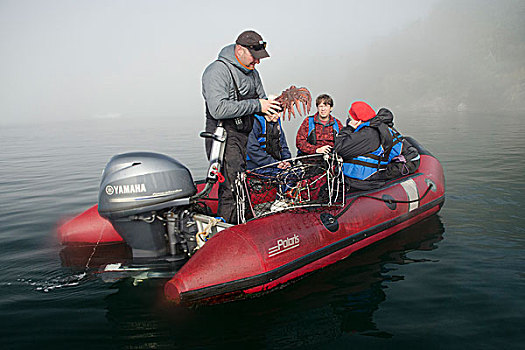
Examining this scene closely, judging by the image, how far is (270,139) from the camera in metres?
5.45

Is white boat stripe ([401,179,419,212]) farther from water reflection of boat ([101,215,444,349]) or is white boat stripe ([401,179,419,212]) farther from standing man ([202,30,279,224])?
standing man ([202,30,279,224])

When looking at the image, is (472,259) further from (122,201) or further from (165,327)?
(122,201)

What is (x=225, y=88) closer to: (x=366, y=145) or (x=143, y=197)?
(x=143, y=197)

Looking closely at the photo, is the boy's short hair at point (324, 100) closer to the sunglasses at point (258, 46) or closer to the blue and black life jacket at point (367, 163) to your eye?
the blue and black life jacket at point (367, 163)

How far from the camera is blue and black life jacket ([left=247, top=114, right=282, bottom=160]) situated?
17.9 feet

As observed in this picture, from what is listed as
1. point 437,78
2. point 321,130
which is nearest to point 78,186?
point 321,130

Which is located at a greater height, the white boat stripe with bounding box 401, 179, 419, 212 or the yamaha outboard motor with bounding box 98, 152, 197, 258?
the yamaha outboard motor with bounding box 98, 152, 197, 258

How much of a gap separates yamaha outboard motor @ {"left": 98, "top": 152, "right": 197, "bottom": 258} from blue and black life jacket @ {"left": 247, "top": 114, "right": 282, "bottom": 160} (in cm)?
195

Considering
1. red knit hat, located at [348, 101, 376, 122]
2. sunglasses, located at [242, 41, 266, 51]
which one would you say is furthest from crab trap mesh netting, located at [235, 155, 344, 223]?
sunglasses, located at [242, 41, 266, 51]

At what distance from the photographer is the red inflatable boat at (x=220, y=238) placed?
325cm

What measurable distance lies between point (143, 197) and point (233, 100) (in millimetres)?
1211

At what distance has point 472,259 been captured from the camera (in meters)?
4.16

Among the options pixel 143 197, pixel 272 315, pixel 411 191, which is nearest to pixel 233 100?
pixel 143 197

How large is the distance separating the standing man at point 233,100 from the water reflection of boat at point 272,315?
1.00 meters
